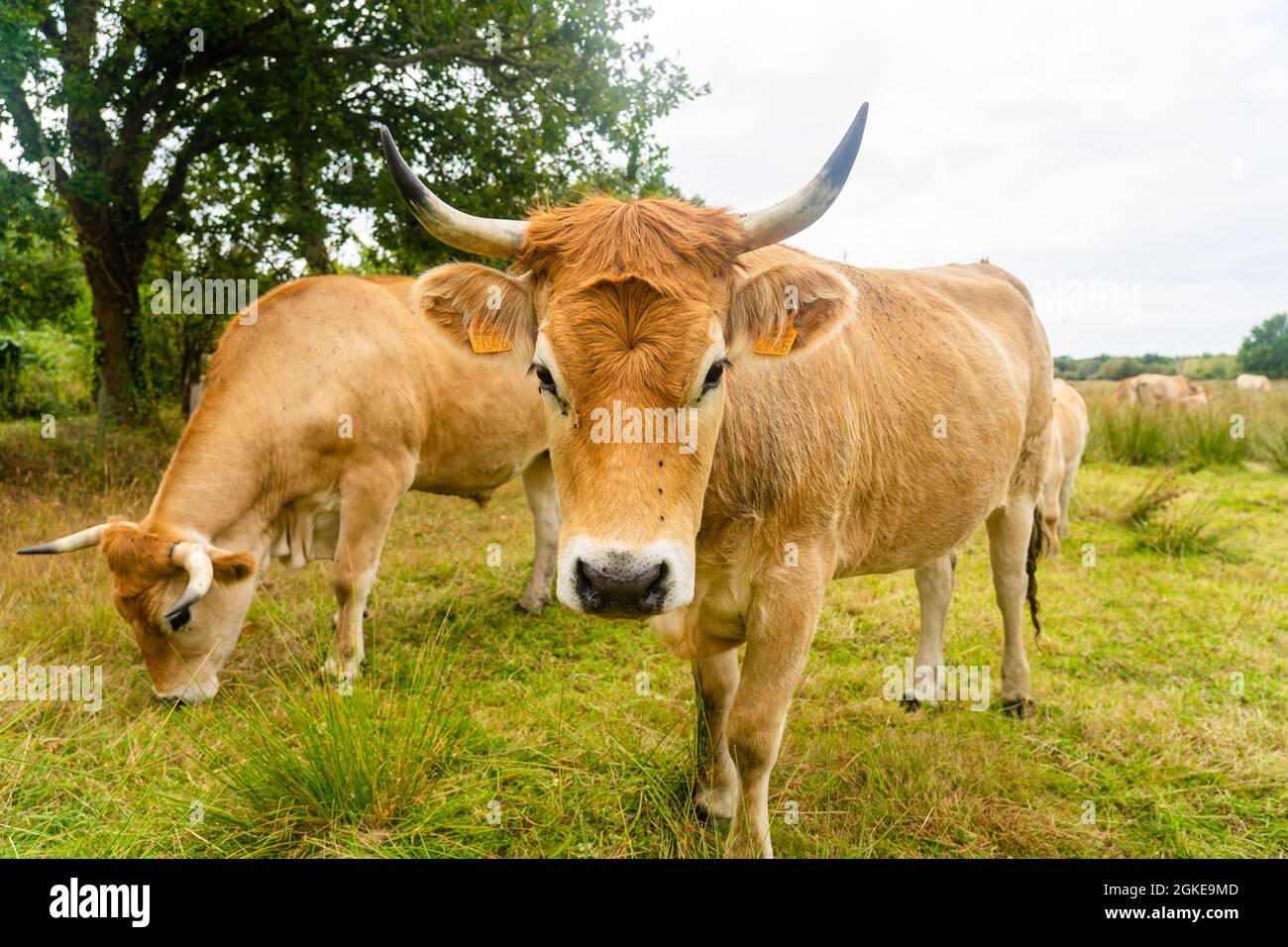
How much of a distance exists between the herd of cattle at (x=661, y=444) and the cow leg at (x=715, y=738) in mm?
12

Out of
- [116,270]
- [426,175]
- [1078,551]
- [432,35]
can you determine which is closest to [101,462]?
[116,270]

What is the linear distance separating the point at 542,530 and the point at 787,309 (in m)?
4.95

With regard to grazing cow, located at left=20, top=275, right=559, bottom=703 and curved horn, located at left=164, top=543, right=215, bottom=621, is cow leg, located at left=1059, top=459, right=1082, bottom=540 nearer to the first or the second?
grazing cow, located at left=20, top=275, right=559, bottom=703

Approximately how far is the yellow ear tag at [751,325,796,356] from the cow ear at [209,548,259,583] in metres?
3.70

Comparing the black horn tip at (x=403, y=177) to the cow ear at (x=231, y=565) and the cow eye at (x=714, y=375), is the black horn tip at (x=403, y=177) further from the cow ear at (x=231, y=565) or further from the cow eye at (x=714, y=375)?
the cow ear at (x=231, y=565)

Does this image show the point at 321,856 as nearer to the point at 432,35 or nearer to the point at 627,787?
the point at 627,787

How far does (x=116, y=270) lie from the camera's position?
10406mm

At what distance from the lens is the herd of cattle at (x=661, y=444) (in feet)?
7.72

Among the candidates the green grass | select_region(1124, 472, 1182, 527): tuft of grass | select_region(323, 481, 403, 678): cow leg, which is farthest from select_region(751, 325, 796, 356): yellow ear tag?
the green grass

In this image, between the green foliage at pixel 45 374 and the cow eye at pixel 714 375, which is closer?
the cow eye at pixel 714 375

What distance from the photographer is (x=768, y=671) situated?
2.93 m

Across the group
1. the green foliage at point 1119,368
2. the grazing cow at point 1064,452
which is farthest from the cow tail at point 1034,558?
the green foliage at point 1119,368

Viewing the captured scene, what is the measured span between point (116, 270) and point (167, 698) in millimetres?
8251

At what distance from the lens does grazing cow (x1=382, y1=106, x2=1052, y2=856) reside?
90.0 inches
